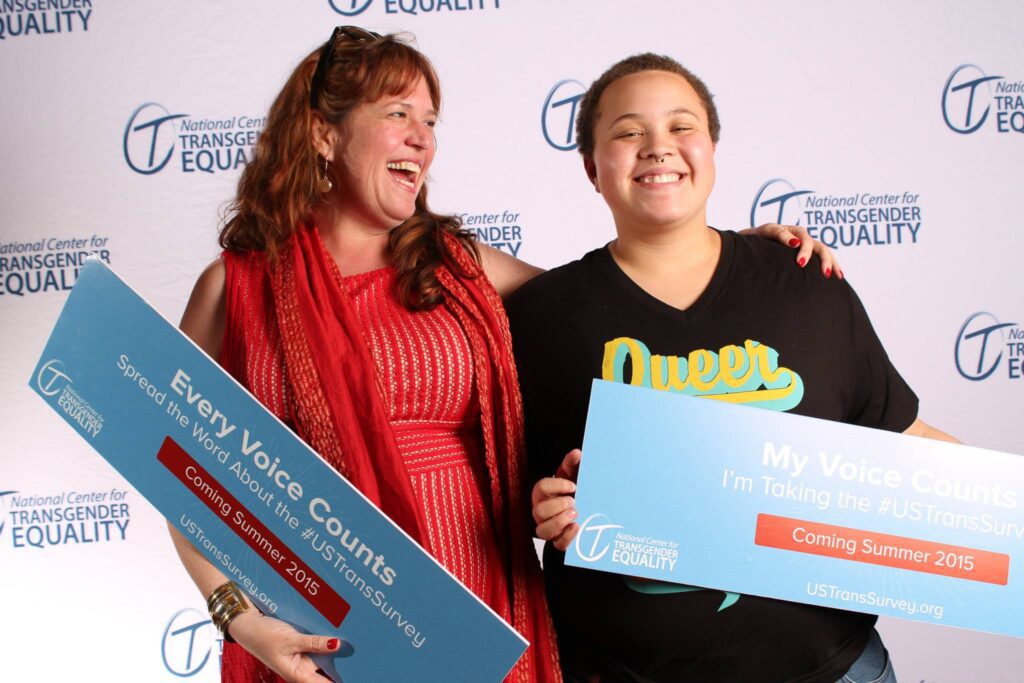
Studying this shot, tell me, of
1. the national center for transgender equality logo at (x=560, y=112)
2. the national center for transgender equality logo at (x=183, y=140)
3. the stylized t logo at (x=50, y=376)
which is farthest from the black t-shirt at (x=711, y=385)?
the national center for transgender equality logo at (x=183, y=140)

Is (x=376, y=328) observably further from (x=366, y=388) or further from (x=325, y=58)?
(x=325, y=58)

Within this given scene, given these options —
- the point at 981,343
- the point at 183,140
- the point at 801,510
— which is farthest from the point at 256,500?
the point at 981,343

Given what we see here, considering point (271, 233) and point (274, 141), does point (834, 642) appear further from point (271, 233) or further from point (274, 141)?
point (274, 141)

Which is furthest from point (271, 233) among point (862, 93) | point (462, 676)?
point (862, 93)

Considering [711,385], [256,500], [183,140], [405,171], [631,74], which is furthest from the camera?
[183,140]

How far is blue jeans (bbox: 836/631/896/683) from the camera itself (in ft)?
4.40

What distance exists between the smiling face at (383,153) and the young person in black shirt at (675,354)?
266 mm

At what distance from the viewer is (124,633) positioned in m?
2.76

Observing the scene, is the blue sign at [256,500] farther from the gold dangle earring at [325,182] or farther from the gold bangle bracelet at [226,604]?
the gold dangle earring at [325,182]

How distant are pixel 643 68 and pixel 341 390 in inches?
25.6

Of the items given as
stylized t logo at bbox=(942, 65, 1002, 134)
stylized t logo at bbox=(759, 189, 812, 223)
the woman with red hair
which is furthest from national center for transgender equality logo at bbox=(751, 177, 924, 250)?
the woman with red hair

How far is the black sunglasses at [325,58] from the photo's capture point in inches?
58.9

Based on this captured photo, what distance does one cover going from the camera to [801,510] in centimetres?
122

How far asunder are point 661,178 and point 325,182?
0.54 metres
